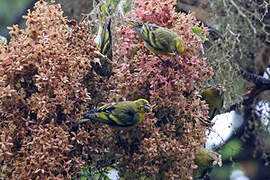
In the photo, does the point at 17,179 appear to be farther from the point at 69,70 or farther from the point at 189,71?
the point at 189,71

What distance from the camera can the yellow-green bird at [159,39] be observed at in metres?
1.28

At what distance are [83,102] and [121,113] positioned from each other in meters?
0.12

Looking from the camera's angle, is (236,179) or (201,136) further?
(236,179)

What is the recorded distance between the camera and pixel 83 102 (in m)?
1.24

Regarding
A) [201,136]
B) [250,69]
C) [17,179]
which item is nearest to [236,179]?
[250,69]

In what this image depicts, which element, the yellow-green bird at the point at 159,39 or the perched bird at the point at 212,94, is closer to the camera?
the yellow-green bird at the point at 159,39

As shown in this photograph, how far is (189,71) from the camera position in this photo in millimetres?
1318

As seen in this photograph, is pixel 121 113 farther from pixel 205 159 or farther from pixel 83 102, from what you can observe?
pixel 205 159

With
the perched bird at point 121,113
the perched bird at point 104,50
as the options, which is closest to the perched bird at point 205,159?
the perched bird at point 121,113

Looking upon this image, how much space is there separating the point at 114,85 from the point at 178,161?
33cm

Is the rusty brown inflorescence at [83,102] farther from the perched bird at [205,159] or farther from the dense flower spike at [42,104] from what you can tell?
the perched bird at [205,159]

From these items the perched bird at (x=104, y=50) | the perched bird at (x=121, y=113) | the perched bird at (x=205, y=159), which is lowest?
the perched bird at (x=205, y=159)

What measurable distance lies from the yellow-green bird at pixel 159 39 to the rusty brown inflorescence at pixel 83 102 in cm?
4

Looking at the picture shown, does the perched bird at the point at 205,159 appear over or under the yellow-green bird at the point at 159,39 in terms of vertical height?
under
